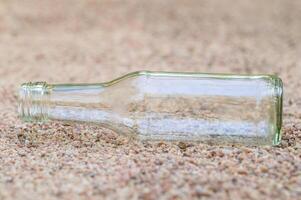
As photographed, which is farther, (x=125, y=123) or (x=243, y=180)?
(x=125, y=123)

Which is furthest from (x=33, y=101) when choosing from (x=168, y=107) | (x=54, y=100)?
(x=168, y=107)

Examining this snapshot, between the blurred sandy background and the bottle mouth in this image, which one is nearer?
the blurred sandy background

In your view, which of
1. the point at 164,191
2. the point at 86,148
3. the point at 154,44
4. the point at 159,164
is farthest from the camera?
the point at 154,44

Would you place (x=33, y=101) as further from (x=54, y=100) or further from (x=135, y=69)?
(x=135, y=69)

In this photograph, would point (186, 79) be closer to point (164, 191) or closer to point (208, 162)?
point (208, 162)

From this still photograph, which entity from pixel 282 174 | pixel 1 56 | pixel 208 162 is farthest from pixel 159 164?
pixel 1 56

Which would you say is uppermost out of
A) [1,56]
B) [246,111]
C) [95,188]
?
[1,56]
